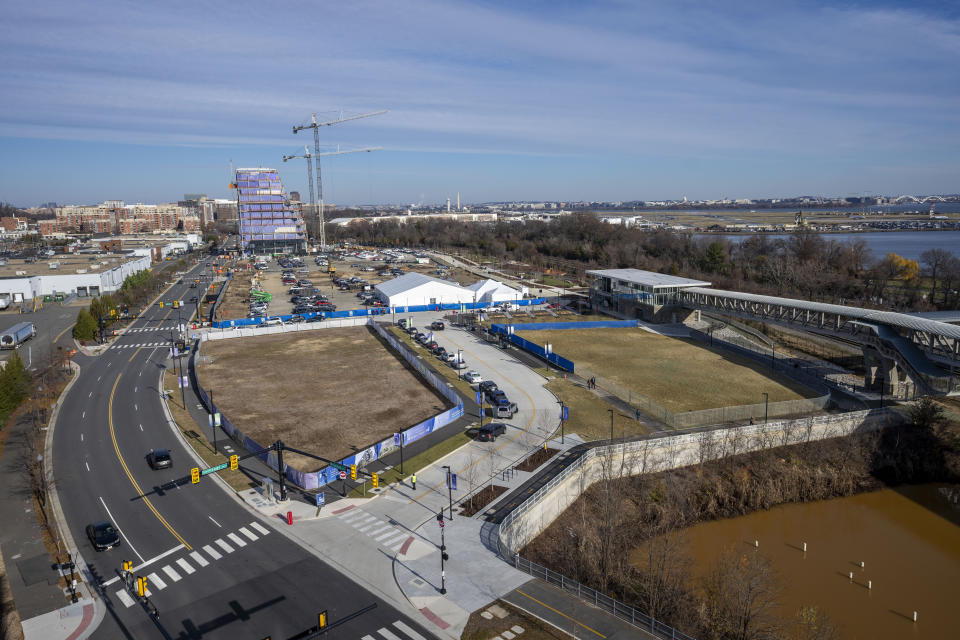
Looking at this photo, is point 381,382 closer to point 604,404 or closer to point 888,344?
point 604,404

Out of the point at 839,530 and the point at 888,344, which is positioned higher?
the point at 888,344

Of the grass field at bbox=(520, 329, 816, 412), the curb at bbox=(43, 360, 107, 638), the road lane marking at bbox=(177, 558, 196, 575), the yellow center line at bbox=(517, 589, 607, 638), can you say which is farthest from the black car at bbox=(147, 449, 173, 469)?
the grass field at bbox=(520, 329, 816, 412)

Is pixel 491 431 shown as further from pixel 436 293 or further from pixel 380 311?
pixel 436 293

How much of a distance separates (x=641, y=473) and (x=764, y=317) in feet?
101

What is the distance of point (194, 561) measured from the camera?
24.2m

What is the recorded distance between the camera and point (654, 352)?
5850 cm

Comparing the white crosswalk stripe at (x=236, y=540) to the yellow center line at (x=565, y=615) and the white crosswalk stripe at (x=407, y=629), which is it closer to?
the white crosswalk stripe at (x=407, y=629)

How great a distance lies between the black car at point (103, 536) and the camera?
25.0 meters

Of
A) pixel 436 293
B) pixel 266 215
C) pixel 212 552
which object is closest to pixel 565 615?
pixel 212 552

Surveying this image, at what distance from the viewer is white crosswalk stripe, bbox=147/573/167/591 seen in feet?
73.9

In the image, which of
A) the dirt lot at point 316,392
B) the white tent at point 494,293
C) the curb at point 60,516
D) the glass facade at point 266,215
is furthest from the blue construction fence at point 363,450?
the glass facade at point 266,215

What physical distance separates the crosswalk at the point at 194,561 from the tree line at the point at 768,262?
77.3 m

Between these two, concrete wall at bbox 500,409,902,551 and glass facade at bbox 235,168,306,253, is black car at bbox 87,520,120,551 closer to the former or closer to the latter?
concrete wall at bbox 500,409,902,551

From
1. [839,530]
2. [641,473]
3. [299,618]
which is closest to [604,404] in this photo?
[641,473]
